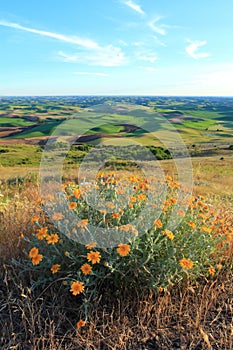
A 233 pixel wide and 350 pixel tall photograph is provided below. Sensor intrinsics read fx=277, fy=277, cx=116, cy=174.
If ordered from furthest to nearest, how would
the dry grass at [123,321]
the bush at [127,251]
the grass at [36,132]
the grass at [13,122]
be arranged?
1. the grass at [13,122]
2. the grass at [36,132]
3. the bush at [127,251]
4. the dry grass at [123,321]

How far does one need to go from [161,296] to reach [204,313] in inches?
14.8

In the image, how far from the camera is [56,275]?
7.83 feet

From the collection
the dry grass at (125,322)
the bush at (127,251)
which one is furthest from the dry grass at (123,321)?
the bush at (127,251)

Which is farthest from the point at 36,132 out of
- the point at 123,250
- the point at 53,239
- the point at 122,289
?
the point at 123,250

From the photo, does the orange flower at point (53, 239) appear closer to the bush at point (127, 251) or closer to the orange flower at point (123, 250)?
the bush at point (127, 251)

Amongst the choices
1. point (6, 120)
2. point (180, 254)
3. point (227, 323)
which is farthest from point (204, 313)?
point (6, 120)

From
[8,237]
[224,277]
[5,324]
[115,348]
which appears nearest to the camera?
[115,348]

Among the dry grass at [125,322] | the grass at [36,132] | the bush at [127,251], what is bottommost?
the grass at [36,132]

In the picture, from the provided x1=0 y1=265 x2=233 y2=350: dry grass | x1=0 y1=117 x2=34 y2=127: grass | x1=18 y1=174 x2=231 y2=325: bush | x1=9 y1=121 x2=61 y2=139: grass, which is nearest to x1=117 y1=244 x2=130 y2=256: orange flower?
x1=18 y1=174 x2=231 y2=325: bush

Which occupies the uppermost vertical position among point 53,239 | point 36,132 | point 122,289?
point 53,239

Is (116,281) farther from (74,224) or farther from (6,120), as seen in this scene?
(6,120)

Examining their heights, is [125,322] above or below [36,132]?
above

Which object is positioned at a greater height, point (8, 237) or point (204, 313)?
point (8, 237)

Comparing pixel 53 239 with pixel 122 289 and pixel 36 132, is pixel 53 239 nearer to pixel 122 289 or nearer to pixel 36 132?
pixel 122 289
